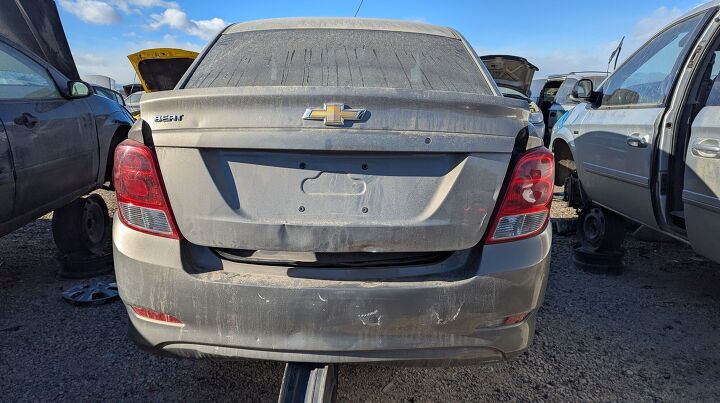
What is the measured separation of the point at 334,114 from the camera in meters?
1.66

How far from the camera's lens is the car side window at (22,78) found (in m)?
3.31

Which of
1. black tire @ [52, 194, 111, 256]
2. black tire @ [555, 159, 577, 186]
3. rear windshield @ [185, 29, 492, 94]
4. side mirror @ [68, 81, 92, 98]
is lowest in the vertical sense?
black tire @ [52, 194, 111, 256]

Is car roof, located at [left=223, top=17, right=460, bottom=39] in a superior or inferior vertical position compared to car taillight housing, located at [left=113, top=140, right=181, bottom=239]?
superior

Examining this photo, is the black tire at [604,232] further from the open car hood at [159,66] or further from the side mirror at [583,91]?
the open car hood at [159,66]

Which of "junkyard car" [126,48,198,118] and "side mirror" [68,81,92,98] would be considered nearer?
"side mirror" [68,81,92,98]

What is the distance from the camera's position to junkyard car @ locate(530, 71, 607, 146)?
10.0 metres

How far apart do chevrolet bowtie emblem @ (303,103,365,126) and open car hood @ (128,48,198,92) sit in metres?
6.56

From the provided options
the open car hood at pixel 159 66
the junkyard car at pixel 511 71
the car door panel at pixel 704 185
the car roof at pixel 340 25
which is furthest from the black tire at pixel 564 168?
the open car hood at pixel 159 66

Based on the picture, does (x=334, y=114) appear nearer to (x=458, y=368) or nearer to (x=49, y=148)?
(x=458, y=368)

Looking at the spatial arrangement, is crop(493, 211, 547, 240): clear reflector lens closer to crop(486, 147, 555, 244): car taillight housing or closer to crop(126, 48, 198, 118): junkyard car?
crop(486, 147, 555, 244): car taillight housing

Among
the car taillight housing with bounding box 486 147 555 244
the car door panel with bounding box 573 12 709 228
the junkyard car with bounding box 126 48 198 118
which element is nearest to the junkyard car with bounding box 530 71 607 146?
the car door panel with bounding box 573 12 709 228

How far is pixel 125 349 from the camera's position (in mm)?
2707

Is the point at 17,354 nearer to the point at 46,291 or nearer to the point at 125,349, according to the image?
the point at 125,349

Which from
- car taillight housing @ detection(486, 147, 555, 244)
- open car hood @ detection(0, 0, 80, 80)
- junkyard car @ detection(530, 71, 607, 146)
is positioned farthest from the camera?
junkyard car @ detection(530, 71, 607, 146)
